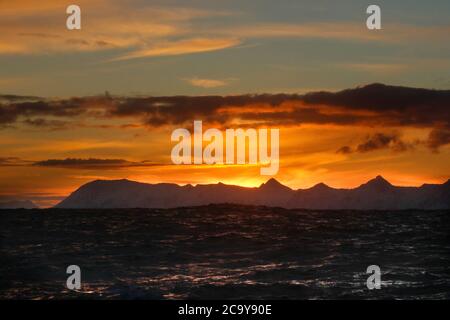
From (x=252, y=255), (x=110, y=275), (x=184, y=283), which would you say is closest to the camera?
(x=184, y=283)

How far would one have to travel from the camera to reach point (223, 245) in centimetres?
5172

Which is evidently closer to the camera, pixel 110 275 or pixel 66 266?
pixel 110 275

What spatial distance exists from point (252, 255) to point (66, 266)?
1280 centimetres

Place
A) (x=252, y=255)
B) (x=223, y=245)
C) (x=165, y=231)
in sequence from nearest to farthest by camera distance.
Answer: (x=252, y=255), (x=223, y=245), (x=165, y=231)
